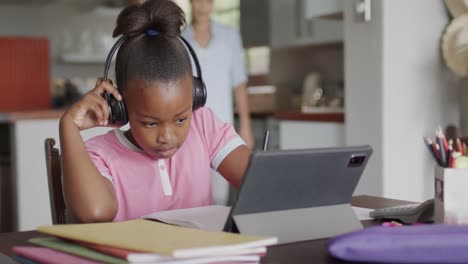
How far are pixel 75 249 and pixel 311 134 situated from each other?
2.20 metres

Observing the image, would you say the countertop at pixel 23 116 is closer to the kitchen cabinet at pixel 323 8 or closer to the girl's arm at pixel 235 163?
the kitchen cabinet at pixel 323 8

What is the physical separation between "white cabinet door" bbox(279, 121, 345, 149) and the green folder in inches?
78.3

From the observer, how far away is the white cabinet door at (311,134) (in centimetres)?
276

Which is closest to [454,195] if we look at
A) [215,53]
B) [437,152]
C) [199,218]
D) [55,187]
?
[437,152]

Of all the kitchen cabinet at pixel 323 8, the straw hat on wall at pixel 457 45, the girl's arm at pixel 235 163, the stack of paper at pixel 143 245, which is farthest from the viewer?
the kitchen cabinet at pixel 323 8

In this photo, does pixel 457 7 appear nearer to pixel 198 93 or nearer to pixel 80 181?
pixel 198 93

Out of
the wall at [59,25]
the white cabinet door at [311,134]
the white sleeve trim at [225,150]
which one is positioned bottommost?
the white cabinet door at [311,134]

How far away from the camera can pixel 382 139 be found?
2.40 m

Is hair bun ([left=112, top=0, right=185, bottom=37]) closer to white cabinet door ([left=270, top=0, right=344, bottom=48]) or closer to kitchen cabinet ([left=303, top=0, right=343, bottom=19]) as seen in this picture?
kitchen cabinet ([left=303, top=0, right=343, bottom=19])

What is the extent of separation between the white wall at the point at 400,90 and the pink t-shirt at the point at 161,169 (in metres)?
1.15

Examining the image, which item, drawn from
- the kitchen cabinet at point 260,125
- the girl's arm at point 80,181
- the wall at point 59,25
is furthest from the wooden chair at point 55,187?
the wall at point 59,25

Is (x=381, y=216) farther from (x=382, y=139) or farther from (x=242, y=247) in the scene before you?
(x=382, y=139)

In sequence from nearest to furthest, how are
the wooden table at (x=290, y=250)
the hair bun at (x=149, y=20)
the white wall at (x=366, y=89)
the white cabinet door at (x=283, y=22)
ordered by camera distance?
the wooden table at (x=290, y=250) → the hair bun at (x=149, y=20) → the white wall at (x=366, y=89) → the white cabinet door at (x=283, y=22)

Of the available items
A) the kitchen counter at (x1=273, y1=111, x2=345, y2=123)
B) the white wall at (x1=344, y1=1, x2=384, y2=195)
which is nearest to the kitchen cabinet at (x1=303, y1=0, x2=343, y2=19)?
the white wall at (x1=344, y1=1, x2=384, y2=195)
